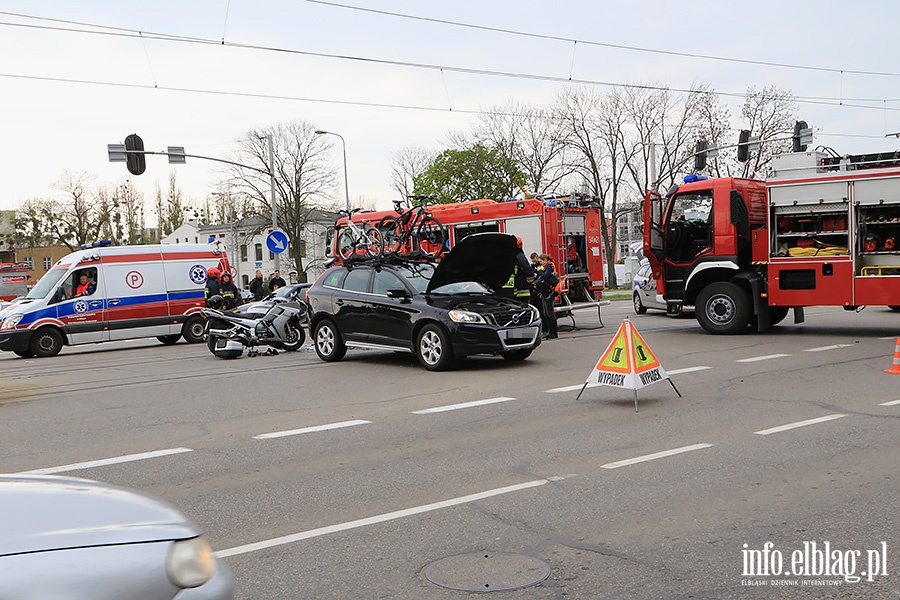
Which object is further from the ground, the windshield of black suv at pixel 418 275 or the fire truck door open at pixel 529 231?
the fire truck door open at pixel 529 231

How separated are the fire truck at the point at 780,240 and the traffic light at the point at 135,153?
46.4ft

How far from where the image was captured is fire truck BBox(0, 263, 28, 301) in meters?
53.1

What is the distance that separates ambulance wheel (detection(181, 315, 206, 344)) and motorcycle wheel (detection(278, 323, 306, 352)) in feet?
17.4

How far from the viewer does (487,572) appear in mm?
4617

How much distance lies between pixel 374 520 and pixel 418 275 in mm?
9192

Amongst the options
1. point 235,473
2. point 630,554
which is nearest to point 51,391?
point 235,473

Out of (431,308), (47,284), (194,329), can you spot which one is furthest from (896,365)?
(47,284)

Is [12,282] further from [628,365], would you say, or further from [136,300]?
[628,365]

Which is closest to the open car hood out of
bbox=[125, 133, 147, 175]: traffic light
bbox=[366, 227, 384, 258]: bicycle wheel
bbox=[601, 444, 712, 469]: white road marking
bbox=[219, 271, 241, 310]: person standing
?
bbox=[366, 227, 384, 258]: bicycle wheel

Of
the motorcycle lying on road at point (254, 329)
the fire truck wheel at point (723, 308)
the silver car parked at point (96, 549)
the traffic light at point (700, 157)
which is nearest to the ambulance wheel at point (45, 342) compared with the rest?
the motorcycle lying on road at point (254, 329)

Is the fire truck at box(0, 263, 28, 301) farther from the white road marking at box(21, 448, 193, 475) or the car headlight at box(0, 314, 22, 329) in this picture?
the white road marking at box(21, 448, 193, 475)

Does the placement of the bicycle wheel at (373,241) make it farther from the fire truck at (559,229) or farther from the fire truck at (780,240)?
the fire truck at (780,240)

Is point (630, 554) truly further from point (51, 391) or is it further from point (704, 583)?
point (51, 391)

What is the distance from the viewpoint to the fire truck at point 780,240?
15773 millimetres
